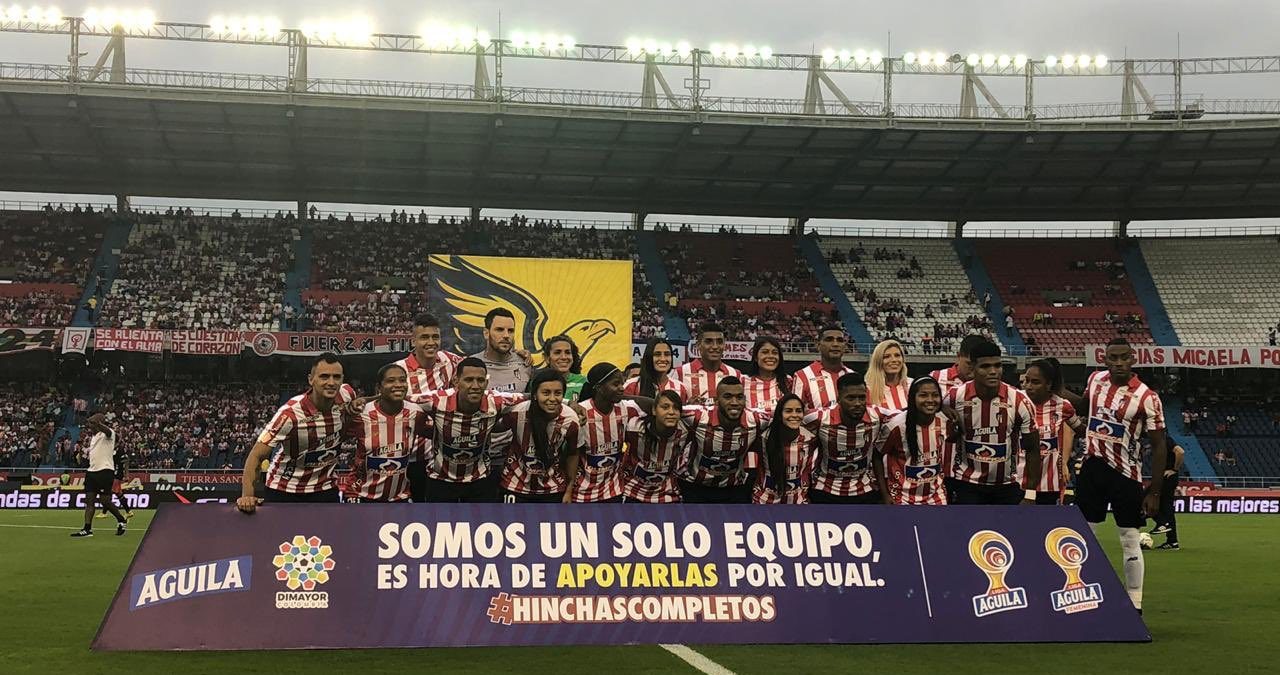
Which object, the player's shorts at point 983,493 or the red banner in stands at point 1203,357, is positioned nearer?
the player's shorts at point 983,493

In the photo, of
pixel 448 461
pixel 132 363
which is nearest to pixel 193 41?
pixel 132 363

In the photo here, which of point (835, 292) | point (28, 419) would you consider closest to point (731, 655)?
point (28, 419)

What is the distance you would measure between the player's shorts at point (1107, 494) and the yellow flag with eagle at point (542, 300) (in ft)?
34.1

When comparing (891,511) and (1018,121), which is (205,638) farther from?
(1018,121)

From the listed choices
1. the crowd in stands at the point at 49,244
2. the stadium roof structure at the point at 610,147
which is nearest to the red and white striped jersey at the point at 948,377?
the stadium roof structure at the point at 610,147

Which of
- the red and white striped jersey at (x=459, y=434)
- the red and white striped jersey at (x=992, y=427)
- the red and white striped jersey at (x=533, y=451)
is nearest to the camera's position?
the red and white striped jersey at (x=459, y=434)

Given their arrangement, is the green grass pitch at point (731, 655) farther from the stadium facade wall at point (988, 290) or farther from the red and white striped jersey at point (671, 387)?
the stadium facade wall at point (988, 290)

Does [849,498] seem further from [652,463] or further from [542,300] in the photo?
[542,300]

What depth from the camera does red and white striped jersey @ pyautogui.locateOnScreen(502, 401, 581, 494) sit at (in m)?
8.27

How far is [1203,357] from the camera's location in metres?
38.5

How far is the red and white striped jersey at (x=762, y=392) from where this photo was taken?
9.41 m

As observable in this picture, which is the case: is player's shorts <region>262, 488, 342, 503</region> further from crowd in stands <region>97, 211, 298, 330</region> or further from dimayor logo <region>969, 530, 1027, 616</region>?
crowd in stands <region>97, 211, 298, 330</region>

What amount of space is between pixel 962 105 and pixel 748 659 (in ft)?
117

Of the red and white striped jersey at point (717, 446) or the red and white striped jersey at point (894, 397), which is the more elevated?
the red and white striped jersey at point (894, 397)
